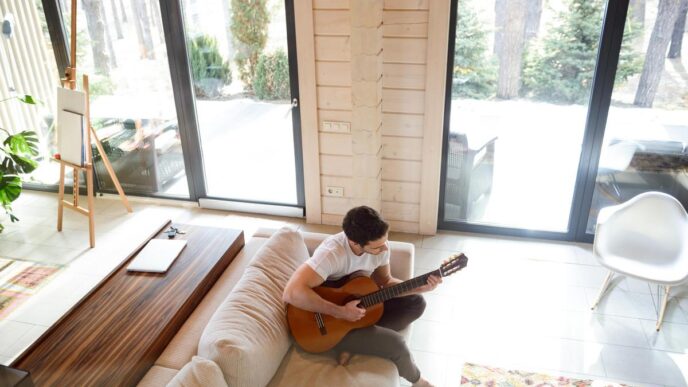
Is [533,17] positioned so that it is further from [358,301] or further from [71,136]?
[71,136]

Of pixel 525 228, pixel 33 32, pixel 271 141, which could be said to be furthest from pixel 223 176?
pixel 525 228

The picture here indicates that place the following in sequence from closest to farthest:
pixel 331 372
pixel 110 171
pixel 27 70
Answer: pixel 331 372, pixel 110 171, pixel 27 70

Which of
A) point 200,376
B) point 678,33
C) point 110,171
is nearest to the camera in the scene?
point 200,376

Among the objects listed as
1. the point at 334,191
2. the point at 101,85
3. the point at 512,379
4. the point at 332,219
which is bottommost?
the point at 512,379

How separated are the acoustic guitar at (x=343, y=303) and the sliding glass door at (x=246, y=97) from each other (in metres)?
2.00

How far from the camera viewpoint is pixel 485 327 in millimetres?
3266

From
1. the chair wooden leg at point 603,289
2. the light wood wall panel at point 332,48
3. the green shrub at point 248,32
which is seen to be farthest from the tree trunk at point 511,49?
the green shrub at point 248,32

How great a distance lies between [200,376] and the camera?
1.97 meters

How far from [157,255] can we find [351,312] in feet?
3.93

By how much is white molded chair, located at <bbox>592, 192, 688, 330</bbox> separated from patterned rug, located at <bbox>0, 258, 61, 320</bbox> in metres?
3.59

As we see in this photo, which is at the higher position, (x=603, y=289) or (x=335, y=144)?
(x=335, y=144)

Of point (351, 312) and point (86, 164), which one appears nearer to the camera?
point (351, 312)

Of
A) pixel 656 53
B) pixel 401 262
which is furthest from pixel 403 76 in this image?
pixel 656 53

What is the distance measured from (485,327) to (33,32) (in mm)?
4250
